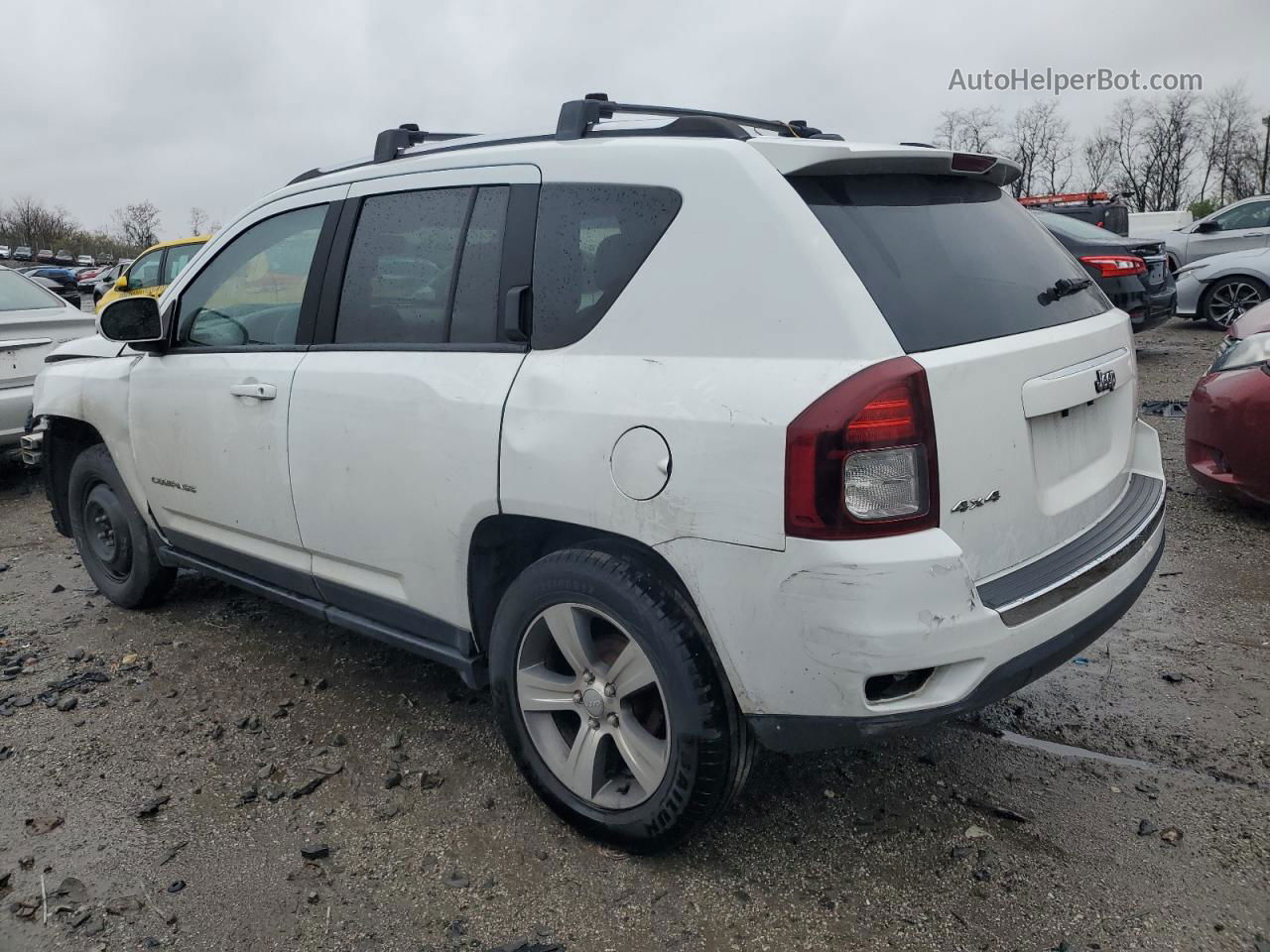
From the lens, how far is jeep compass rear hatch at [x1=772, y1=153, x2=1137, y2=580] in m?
2.26

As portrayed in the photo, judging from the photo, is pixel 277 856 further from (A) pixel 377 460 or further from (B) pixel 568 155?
(B) pixel 568 155

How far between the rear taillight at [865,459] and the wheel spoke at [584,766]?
0.91m

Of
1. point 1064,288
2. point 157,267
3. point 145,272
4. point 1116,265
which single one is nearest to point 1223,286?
point 1116,265

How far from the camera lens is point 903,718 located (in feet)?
7.36

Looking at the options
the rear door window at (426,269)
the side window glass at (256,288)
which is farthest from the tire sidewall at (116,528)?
the rear door window at (426,269)

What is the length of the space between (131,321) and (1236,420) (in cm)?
501

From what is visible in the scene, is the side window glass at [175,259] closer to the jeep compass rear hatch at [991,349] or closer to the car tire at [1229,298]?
the jeep compass rear hatch at [991,349]

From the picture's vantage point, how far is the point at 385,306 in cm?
319

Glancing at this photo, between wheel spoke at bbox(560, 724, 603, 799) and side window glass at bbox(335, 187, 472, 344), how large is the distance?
3.96 feet

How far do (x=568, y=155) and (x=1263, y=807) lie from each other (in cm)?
261

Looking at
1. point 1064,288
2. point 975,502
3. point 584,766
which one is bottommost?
point 584,766

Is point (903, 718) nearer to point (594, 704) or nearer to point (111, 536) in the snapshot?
point (594, 704)

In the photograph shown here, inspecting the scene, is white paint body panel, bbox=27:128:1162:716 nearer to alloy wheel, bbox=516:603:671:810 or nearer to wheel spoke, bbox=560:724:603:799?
alloy wheel, bbox=516:603:671:810

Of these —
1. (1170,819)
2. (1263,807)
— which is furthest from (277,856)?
(1263,807)
